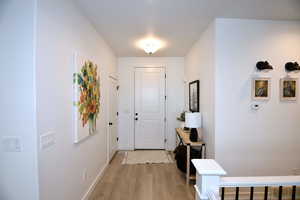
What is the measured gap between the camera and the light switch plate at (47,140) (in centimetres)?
133

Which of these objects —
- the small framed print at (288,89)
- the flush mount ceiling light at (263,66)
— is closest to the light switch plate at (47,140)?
the flush mount ceiling light at (263,66)

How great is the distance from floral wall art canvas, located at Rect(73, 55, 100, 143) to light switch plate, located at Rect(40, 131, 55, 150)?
41 cm

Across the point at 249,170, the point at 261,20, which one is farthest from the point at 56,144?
the point at 261,20

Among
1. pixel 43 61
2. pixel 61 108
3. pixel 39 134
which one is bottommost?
pixel 39 134

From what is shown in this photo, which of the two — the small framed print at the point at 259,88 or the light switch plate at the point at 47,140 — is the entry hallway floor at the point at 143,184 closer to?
the light switch plate at the point at 47,140

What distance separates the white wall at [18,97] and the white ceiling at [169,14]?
0.88m

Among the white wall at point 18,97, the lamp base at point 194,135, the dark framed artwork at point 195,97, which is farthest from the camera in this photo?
the dark framed artwork at point 195,97

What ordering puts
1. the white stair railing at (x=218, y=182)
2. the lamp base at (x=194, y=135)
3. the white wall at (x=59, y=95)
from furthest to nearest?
the lamp base at (x=194, y=135), the white wall at (x=59, y=95), the white stair railing at (x=218, y=182)

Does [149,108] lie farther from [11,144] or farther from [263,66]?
[11,144]

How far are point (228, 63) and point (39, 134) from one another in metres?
2.41

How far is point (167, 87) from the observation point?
4.62 meters

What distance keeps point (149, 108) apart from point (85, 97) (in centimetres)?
265

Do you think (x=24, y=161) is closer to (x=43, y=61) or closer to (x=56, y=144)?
(x=56, y=144)

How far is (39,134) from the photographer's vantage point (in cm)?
130
